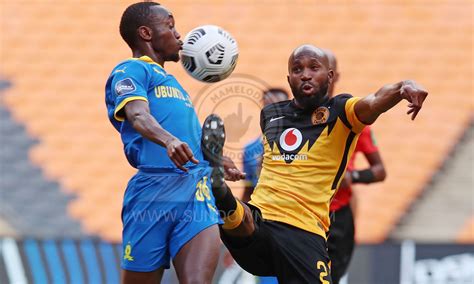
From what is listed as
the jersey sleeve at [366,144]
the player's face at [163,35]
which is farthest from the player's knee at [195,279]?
the jersey sleeve at [366,144]

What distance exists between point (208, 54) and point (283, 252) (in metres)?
1.22

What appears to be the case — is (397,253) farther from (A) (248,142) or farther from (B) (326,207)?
(B) (326,207)

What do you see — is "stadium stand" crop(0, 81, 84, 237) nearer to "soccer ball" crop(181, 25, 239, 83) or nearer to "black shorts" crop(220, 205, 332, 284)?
"soccer ball" crop(181, 25, 239, 83)

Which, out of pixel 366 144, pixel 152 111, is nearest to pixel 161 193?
pixel 152 111

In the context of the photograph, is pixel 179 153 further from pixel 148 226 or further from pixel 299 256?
pixel 299 256

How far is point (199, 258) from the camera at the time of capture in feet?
14.0

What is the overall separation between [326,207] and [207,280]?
89 cm

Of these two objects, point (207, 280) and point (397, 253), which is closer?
point (207, 280)

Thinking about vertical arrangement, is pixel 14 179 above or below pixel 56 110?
below

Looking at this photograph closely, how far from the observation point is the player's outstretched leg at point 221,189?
4074mm

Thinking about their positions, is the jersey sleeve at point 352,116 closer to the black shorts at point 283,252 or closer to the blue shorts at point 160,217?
the black shorts at point 283,252

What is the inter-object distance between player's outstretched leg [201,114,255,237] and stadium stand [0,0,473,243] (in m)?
4.75

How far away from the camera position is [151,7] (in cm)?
464

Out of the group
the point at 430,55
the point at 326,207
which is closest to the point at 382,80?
the point at 430,55
